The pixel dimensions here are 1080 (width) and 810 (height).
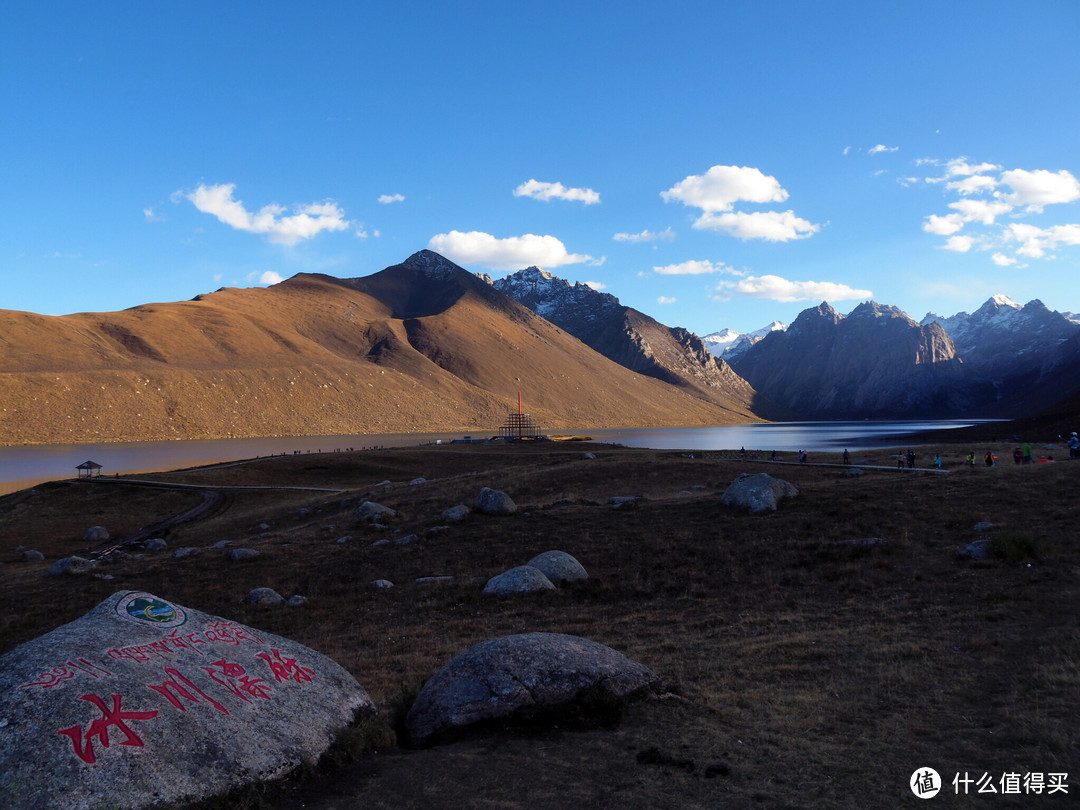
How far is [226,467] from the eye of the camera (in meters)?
72.0

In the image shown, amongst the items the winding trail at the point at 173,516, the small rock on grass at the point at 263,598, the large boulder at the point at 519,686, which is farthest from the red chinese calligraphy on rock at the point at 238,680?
the winding trail at the point at 173,516

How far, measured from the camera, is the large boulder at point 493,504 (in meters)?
33.0

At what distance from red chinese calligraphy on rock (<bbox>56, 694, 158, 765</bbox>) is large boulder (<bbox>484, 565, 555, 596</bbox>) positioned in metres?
13.7

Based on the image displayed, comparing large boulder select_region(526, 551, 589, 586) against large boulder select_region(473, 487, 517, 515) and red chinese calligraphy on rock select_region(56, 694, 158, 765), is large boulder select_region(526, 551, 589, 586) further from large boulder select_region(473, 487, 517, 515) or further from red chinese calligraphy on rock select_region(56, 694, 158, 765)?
red chinese calligraphy on rock select_region(56, 694, 158, 765)

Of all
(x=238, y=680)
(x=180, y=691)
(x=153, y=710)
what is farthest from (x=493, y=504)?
(x=153, y=710)

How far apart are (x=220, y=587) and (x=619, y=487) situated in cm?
2563

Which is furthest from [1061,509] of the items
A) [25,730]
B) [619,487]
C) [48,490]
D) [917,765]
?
[48,490]

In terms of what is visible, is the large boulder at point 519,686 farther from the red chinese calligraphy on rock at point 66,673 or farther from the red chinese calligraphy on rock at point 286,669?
the red chinese calligraphy on rock at point 66,673

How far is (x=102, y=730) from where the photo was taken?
6652mm

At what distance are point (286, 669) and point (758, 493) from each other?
79.2ft

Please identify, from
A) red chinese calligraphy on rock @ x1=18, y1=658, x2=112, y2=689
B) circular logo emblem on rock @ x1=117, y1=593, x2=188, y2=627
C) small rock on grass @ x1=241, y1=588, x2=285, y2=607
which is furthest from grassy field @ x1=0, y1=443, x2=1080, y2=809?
circular logo emblem on rock @ x1=117, y1=593, x2=188, y2=627

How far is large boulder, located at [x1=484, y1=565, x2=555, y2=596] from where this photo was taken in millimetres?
20062

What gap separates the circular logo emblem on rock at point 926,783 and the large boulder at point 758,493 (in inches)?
823

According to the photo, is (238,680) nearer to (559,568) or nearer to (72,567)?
(559,568)
